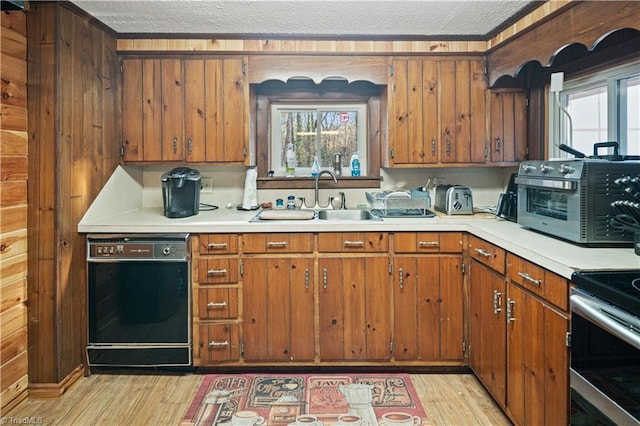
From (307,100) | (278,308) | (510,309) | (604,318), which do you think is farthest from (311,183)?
(604,318)

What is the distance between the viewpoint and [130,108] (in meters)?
3.12

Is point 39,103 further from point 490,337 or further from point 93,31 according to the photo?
point 490,337

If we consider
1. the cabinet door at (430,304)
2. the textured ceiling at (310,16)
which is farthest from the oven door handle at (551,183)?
the textured ceiling at (310,16)

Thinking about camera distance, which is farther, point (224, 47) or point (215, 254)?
point (224, 47)

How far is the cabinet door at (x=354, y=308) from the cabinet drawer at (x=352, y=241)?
0.06 metres

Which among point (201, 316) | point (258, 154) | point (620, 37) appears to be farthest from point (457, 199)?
point (201, 316)

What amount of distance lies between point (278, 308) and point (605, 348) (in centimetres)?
179

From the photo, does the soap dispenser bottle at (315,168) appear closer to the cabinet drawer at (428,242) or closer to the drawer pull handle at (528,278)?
the cabinet drawer at (428,242)

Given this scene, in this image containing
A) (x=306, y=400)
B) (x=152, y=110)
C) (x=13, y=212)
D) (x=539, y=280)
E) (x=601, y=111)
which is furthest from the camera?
(x=152, y=110)

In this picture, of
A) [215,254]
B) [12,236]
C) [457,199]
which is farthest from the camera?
[457,199]

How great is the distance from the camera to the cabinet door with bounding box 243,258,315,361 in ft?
9.02

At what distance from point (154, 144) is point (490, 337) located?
8.10 ft

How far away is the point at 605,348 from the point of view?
1.37 meters

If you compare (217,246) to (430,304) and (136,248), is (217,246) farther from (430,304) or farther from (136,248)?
(430,304)
